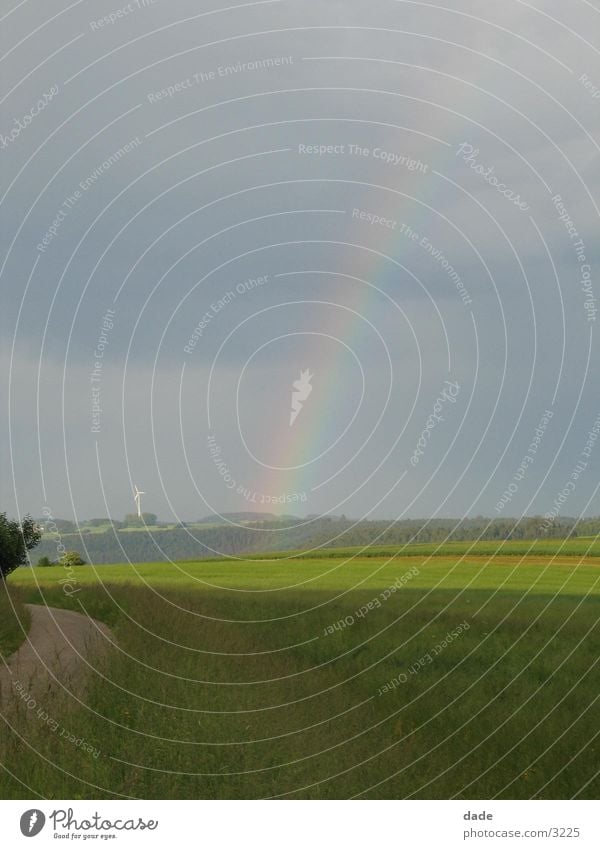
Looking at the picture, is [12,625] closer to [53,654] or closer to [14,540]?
[53,654]

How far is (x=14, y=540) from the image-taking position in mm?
36250

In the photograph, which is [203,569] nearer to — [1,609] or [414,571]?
[414,571]

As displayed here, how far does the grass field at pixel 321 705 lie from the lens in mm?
16203

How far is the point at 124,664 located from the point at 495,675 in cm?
981

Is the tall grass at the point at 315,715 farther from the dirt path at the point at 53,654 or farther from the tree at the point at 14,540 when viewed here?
the tree at the point at 14,540

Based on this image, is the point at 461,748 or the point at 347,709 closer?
the point at 461,748

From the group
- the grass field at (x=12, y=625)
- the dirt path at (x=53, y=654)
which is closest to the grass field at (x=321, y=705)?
the dirt path at (x=53, y=654)

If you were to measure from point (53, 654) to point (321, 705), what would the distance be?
6.49 metres

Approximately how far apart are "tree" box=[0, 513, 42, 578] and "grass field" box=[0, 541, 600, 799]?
5.95 feet

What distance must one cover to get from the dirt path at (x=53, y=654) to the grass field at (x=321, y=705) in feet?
1.80

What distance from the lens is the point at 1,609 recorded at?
27875 mm

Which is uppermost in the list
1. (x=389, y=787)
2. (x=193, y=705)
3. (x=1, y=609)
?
(x=1, y=609)
